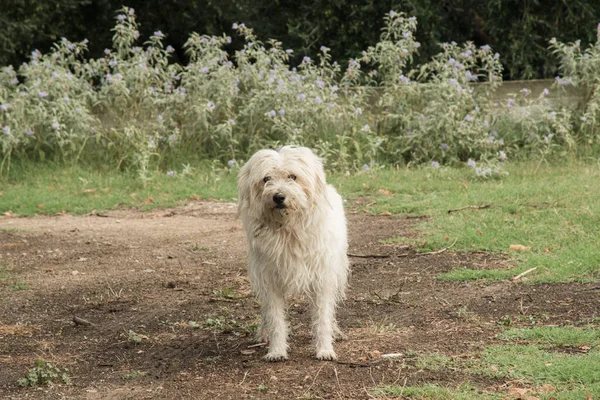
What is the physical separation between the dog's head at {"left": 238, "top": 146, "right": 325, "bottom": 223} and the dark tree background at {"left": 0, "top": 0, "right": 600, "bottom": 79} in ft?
32.9

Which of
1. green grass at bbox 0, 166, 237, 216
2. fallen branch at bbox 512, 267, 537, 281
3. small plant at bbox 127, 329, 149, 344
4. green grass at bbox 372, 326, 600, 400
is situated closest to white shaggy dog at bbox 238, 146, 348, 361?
green grass at bbox 372, 326, 600, 400

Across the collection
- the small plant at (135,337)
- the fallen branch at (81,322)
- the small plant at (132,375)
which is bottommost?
the fallen branch at (81,322)

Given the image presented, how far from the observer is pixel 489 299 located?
252 inches

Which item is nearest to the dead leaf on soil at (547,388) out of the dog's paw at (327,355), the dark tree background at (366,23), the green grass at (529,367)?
the green grass at (529,367)

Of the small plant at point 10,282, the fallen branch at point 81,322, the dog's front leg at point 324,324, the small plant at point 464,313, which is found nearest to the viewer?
the dog's front leg at point 324,324

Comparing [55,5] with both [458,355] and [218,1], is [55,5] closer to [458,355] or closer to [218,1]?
[218,1]

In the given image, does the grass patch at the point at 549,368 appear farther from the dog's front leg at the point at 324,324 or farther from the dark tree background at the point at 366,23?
the dark tree background at the point at 366,23

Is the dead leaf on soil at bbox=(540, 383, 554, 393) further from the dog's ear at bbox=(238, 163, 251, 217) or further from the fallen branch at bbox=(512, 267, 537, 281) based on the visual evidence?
the fallen branch at bbox=(512, 267, 537, 281)

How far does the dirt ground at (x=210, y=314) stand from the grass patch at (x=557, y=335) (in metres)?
0.15

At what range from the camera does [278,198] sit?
5.12 m

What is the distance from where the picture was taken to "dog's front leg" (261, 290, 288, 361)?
17.5 ft

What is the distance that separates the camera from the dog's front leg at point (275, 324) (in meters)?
5.34

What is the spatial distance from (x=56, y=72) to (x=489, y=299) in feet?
25.8

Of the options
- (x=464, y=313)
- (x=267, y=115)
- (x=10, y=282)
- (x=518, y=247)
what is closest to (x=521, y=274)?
(x=518, y=247)
